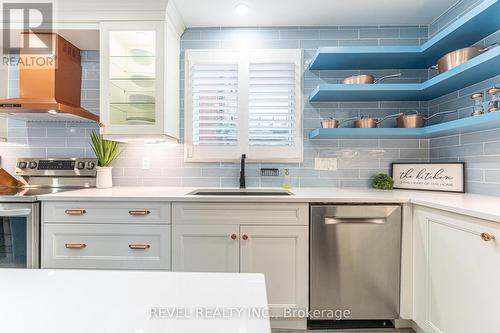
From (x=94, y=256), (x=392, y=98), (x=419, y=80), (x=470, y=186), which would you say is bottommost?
(x=94, y=256)

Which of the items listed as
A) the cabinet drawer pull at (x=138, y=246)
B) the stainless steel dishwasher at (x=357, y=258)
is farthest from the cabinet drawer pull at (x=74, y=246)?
the stainless steel dishwasher at (x=357, y=258)

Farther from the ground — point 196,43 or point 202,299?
point 196,43

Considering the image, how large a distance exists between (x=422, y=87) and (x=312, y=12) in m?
1.06

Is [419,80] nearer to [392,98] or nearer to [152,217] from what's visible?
[392,98]

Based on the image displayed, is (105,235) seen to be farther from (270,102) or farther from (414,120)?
(414,120)

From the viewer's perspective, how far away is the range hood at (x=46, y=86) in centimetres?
198

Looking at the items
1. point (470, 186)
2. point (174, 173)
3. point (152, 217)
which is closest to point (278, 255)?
point (152, 217)

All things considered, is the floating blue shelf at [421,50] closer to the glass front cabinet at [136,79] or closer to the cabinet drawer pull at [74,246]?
the glass front cabinet at [136,79]

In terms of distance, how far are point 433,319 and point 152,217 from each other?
1.82 m

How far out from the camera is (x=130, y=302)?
22.0 inches

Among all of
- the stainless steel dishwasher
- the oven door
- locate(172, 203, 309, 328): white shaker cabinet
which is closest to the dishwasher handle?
the stainless steel dishwasher

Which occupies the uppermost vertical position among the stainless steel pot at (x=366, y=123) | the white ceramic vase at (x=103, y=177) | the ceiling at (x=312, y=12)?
the ceiling at (x=312, y=12)

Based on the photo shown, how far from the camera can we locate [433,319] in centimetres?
152

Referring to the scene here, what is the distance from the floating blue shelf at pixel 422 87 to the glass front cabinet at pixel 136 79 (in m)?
1.26
